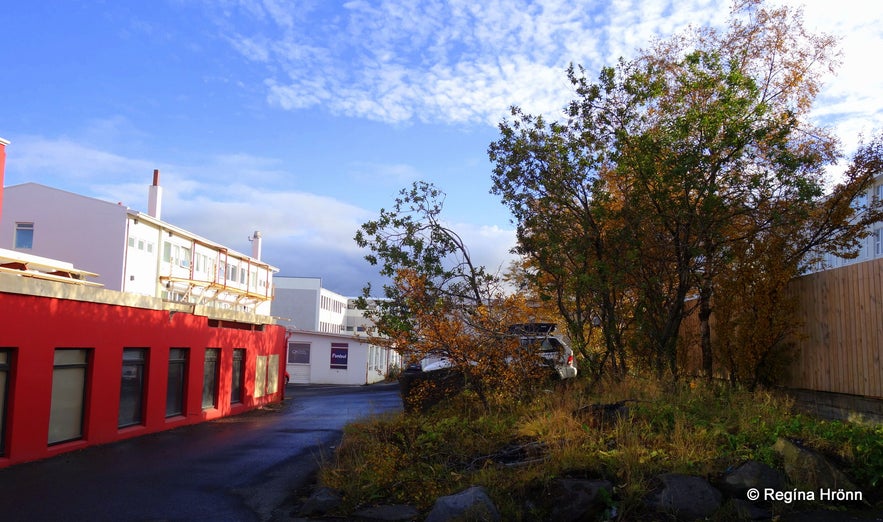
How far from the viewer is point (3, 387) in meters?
11.0

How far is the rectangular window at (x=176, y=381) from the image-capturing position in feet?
57.8

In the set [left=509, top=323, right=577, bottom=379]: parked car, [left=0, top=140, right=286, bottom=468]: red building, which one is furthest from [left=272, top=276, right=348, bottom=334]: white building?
[left=509, top=323, right=577, bottom=379]: parked car

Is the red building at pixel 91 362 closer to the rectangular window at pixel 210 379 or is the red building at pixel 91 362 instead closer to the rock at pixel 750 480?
the rectangular window at pixel 210 379

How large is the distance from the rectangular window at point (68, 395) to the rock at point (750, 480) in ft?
35.4

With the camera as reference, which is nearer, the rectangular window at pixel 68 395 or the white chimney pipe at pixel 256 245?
the rectangular window at pixel 68 395

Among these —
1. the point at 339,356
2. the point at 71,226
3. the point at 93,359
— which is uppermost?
the point at 71,226

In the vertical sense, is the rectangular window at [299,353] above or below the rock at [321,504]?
above

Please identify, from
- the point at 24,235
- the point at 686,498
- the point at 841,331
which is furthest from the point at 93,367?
the point at 24,235

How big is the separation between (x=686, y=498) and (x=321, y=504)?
372 cm

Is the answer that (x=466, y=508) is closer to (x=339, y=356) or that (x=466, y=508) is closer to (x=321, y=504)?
(x=321, y=504)

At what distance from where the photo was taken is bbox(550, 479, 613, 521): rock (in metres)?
6.52

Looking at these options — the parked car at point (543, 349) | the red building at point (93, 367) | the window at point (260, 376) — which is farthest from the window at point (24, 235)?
the parked car at point (543, 349)

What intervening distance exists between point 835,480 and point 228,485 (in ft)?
23.6

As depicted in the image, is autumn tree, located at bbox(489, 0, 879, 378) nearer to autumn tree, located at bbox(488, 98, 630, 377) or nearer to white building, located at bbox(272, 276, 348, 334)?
autumn tree, located at bbox(488, 98, 630, 377)
